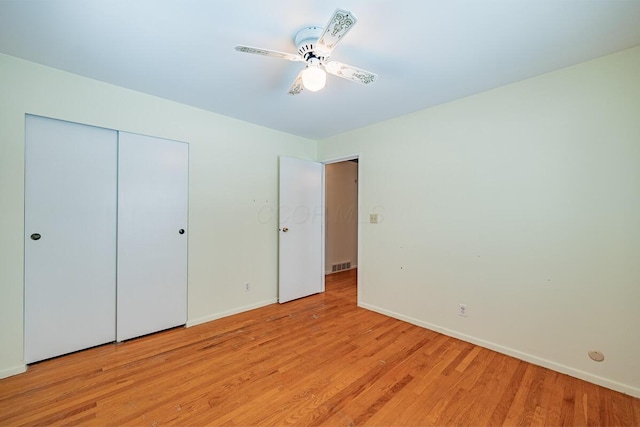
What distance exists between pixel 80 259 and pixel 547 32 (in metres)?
3.89

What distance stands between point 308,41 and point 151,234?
229 centimetres

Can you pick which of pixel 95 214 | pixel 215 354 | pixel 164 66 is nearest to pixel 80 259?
pixel 95 214

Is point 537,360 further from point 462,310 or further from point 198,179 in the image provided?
point 198,179

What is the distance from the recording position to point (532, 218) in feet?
7.04

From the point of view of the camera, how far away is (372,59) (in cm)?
192

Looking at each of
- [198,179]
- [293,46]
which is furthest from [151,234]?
[293,46]

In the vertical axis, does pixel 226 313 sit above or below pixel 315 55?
below

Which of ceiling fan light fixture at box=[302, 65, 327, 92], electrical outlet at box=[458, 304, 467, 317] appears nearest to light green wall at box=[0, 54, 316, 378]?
ceiling fan light fixture at box=[302, 65, 327, 92]

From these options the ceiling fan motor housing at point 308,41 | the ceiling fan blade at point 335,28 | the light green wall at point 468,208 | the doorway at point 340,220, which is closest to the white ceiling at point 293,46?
the ceiling fan motor housing at point 308,41

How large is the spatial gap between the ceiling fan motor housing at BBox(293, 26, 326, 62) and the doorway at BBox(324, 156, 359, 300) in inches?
134

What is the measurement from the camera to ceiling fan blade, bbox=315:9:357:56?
1.24 metres

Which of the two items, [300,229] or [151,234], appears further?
[300,229]

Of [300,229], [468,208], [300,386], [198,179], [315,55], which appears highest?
[315,55]

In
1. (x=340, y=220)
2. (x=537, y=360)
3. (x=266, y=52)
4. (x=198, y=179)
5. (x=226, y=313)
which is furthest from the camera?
(x=340, y=220)
